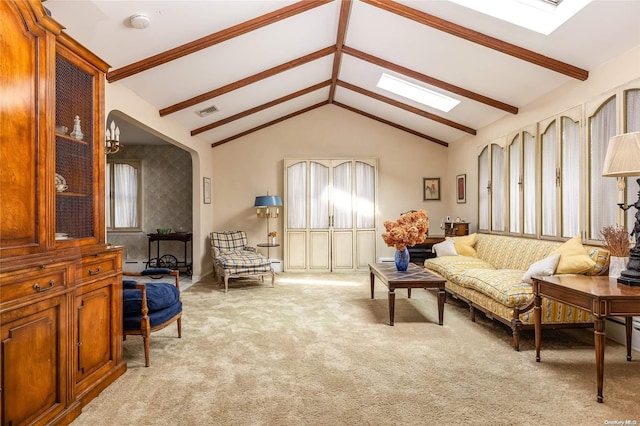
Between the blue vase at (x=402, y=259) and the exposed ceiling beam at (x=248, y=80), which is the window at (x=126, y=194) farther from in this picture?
the blue vase at (x=402, y=259)

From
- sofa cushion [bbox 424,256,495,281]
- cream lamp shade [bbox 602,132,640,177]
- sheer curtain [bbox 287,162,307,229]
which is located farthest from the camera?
sheer curtain [bbox 287,162,307,229]

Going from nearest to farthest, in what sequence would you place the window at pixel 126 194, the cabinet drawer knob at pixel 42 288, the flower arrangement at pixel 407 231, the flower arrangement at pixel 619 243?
the cabinet drawer knob at pixel 42 288, the flower arrangement at pixel 619 243, the flower arrangement at pixel 407 231, the window at pixel 126 194

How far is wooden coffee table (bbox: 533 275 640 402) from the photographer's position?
92.0 inches

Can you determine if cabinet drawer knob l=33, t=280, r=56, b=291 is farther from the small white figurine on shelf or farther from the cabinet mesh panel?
the small white figurine on shelf

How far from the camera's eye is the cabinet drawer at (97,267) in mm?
2398

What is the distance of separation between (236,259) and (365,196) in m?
2.97

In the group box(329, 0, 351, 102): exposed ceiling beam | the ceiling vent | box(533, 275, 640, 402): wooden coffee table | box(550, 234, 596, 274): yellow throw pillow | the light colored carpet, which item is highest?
box(329, 0, 351, 102): exposed ceiling beam

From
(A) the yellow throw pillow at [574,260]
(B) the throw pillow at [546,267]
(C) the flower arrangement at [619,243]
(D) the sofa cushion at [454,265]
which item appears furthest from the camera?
(D) the sofa cushion at [454,265]

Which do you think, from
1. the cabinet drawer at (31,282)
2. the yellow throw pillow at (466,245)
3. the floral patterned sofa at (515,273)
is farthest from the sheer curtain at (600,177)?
the cabinet drawer at (31,282)

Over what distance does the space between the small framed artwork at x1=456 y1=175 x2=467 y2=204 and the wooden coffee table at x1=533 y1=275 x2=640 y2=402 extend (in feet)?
14.3

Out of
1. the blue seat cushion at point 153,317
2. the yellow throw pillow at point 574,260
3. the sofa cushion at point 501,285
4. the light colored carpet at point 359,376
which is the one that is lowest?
the light colored carpet at point 359,376

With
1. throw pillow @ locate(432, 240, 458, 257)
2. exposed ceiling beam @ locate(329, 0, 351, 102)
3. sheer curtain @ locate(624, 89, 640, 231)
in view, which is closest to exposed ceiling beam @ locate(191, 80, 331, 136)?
exposed ceiling beam @ locate(329, 0, 351, 102)

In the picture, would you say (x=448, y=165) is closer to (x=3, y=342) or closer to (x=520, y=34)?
(x=520, y=34)

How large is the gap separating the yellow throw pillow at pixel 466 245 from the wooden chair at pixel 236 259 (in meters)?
2.87
